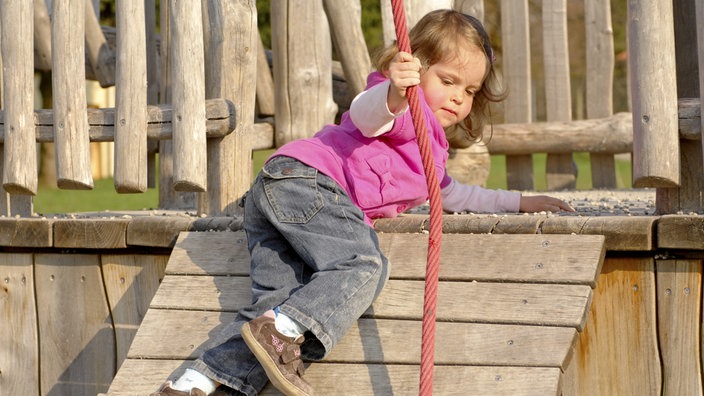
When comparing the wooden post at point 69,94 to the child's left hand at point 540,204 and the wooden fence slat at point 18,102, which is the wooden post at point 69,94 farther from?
the child's left hand at point 540,204

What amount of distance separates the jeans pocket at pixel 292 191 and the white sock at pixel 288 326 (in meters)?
0.35

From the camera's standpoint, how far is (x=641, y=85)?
3490 mm

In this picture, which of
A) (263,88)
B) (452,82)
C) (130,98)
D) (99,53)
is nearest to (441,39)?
(452,82)

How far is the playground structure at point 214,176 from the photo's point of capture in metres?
3.38

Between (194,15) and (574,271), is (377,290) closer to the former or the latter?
(574,271)

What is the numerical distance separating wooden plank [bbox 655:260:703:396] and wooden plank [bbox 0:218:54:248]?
2.22 meters

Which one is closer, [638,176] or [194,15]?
[638,176]

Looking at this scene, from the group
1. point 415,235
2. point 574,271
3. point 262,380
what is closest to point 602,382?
point 574,271

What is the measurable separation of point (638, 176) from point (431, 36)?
0.80 meters

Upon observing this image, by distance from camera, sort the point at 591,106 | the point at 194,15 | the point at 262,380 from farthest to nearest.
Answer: the point at 591,106 < the point at 194,15 < the point at 262,380

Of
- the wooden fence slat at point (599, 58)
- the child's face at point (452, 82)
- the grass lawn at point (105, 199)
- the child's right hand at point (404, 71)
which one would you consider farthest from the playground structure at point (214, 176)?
the grass lawn at point (105, 199)

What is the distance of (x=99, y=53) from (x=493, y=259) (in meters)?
3.50

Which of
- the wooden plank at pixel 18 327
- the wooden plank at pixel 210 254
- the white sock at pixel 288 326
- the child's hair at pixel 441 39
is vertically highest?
the child's hair at pixel 441 39

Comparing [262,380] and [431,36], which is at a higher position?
[431,36]
